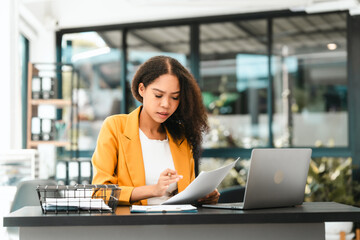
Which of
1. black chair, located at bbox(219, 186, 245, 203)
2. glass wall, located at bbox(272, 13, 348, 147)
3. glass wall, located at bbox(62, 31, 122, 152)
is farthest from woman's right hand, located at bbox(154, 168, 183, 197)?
glass wall, located at bbox(62, 31, 122, 152)

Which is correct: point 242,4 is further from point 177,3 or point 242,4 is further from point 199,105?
point 199,105

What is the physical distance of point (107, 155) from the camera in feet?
6.90

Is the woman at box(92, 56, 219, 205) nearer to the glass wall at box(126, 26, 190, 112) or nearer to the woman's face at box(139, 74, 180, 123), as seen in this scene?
the woman's face at box(139, 74, 180, 123)

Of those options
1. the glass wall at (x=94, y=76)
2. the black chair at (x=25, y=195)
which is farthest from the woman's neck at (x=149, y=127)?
the glass wall at (x=94, y=76)

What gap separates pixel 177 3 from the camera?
5.54 m

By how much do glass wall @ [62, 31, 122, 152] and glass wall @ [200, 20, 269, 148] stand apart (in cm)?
125

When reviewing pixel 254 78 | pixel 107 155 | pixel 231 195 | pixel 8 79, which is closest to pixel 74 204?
pixel 107 155

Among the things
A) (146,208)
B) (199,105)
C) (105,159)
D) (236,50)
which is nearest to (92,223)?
(146,208)

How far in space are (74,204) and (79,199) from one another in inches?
1.0

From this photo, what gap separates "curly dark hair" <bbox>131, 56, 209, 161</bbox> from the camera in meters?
2.23

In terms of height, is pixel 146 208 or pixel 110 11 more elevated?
pixel 110 11

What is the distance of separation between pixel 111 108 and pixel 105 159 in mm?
4568

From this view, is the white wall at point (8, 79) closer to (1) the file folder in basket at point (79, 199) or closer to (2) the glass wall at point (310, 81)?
(2) the glass wall at point (310, 81)

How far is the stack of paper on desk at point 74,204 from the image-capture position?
5.14ft
